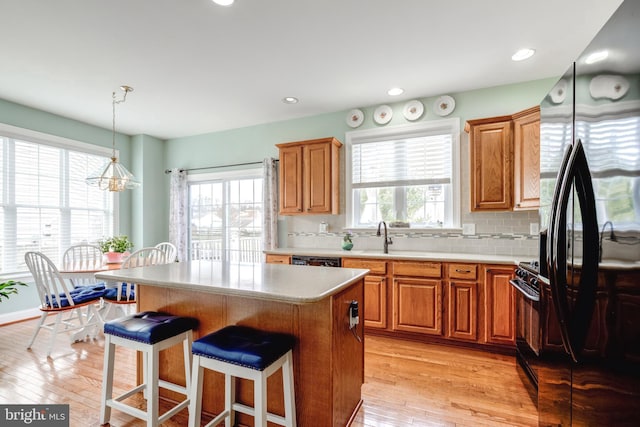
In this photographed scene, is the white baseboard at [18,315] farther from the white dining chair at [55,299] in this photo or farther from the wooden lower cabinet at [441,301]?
the wooden lower cabinet at [441,301]

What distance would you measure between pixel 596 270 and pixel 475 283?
6.84 feet

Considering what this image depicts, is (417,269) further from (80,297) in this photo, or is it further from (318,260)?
(80,297)

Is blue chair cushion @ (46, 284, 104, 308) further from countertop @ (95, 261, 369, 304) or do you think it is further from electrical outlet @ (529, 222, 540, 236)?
electrical outlet @ (529, 222, 540, 236)

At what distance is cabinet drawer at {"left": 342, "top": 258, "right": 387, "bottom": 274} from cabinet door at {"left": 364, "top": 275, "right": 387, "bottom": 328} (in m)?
0.07

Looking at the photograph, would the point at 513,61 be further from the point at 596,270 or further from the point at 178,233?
the point at 178,233

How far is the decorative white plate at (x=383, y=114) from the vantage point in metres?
3.92

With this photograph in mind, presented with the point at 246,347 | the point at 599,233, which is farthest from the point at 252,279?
the point at 599,233

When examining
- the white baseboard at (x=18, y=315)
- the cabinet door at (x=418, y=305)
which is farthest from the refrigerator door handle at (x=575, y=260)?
the white baseboard at (x=18, y=315)

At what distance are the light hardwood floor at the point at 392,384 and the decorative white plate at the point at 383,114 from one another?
2.62 metres

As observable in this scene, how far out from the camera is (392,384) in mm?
2381

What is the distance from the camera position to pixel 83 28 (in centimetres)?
240

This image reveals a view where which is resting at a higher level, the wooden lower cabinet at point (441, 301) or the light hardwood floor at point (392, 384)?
the wooden lower cabinet at point (441, 301)

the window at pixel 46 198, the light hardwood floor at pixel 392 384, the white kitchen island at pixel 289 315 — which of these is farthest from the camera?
the window at pixel 46 198

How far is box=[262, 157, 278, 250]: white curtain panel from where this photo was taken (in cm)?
444
